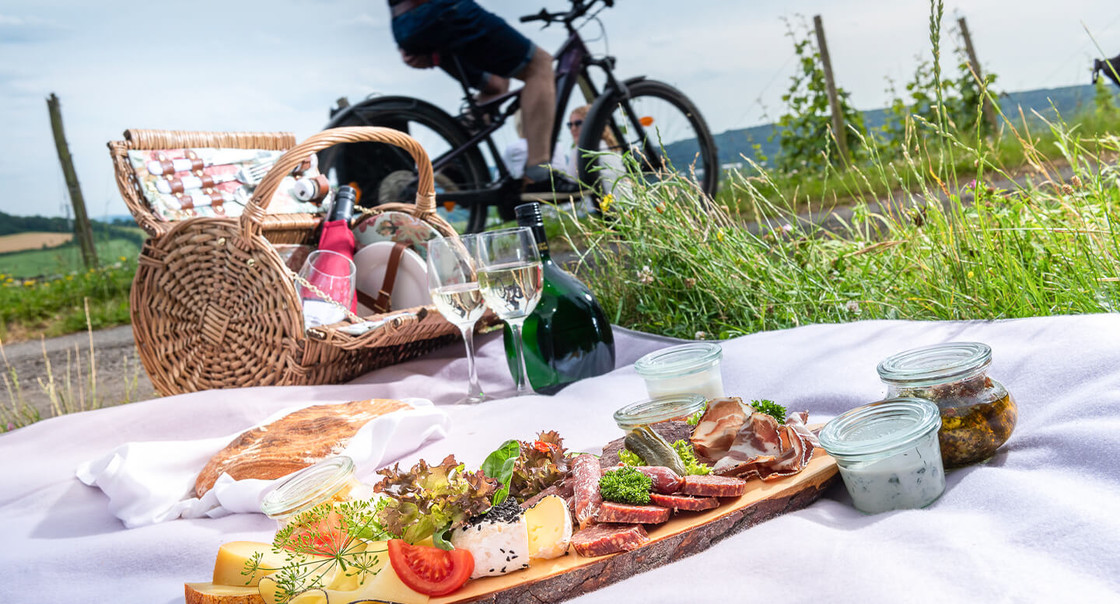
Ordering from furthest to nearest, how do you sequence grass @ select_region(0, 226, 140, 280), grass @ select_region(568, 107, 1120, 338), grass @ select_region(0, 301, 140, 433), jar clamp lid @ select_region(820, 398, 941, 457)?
grass @ select_region(0, 226, 140, 280) → grass @ select_region(0, 301, 140, 433) → grass @ select_region(568, 107, 1120, 338) → jar clamp lid @ select_region(820, 398, 941, 457)

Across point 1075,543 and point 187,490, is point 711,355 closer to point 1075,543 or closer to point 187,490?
point 1075,543

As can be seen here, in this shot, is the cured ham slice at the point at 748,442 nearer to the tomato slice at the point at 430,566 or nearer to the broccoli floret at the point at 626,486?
the broccoli floret at the point at 626,486

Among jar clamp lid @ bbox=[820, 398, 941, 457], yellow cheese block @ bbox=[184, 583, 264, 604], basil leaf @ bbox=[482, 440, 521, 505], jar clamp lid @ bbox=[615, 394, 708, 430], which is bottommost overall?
yellow cheese block @ bbox=[184, 583, 264, 604]

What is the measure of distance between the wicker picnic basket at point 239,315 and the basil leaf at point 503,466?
1.18 metres

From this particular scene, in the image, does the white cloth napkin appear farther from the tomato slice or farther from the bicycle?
the bicycle

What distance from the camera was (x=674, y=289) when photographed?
255cm

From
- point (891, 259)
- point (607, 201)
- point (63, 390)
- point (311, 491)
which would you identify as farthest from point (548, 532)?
point (63, 390)

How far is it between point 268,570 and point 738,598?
1.51 ft

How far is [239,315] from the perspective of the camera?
7.02 feet

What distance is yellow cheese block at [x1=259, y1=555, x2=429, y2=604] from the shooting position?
767 mm

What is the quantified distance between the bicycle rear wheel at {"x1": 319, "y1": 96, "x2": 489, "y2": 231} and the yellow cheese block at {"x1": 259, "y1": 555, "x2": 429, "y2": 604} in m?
A: 4.36

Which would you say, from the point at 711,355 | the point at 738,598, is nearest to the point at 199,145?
the point at 711,355

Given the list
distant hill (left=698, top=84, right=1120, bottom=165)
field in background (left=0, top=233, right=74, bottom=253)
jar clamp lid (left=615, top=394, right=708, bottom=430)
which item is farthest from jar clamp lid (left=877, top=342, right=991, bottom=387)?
field in background (left=0, top=233, right=74, bottom=253)

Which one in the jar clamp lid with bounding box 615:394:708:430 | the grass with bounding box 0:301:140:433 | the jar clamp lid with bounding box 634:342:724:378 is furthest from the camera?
the grass with bounding box 0:301:140:433
